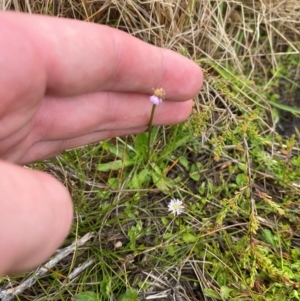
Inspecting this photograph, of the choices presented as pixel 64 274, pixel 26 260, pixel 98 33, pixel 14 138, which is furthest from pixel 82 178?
pixel 26 260

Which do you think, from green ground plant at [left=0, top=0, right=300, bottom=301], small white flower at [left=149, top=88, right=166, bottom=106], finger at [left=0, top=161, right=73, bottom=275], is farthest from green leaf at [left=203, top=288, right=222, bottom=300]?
finger at [left=0, top=161, right=73, bottom=275]

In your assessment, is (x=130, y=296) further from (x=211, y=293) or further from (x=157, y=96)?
(x=157, y=96)

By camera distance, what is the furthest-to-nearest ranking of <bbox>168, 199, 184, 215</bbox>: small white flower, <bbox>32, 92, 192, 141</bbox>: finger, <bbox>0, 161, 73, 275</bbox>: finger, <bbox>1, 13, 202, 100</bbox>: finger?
1. <bbox>168, 199, 184, 215</bbox>: small white flower
2. <bbox>32, 92, 192, 141</bbox>: finger
3. <bbox>1, 13, 202, 100</bbox>: finger
4. <bbox>0, 161, 73, 275</bbox>: finger

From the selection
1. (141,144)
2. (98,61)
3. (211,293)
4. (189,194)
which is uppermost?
(98,61)

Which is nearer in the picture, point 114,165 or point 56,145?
point 56,145

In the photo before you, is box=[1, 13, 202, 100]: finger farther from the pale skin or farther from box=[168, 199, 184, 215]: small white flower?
box=[168, 199, 184, 215]: small white flower

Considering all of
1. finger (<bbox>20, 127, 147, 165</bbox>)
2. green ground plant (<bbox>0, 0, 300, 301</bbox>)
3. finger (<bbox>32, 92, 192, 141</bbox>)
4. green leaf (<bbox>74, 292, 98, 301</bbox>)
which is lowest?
green leaf (<bbox>74, 292, 98, 301</bbox>)

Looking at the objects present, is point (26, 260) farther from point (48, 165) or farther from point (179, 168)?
point (179, 168)

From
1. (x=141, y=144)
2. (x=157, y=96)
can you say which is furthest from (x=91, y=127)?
(x=141, y=144)
